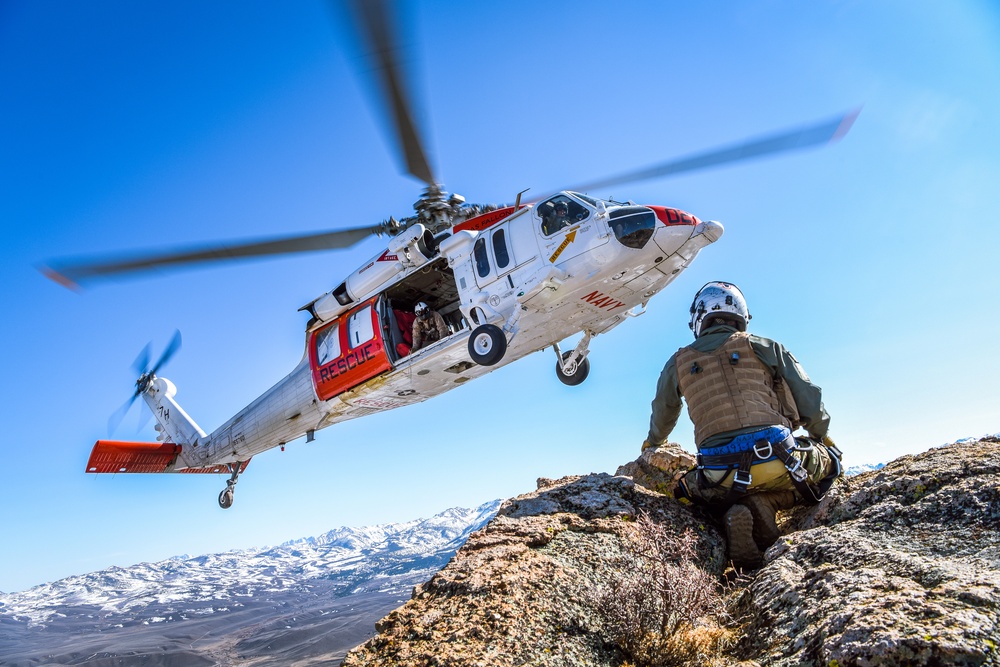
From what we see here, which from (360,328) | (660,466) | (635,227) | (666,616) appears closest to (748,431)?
(666,616)

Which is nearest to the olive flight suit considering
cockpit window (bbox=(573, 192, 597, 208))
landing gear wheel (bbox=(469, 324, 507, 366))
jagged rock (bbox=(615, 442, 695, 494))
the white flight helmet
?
the white flight helmet

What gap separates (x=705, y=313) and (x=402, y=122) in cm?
551

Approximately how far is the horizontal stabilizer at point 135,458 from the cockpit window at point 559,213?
41.7 ft

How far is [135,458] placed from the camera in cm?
1705

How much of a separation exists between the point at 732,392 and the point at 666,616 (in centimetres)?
221

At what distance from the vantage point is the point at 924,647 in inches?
77.0

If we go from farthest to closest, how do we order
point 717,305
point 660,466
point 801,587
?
point 660,466, point 717,305, point 801,587

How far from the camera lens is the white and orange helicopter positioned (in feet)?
34.7

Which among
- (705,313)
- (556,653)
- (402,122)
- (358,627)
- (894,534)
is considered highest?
(402,122)

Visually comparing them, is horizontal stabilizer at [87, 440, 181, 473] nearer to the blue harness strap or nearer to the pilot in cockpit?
the pilot in cockpit

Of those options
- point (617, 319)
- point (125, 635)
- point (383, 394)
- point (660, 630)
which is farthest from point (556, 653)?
point (125, 635)

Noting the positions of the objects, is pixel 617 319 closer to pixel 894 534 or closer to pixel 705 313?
pixel 705 313

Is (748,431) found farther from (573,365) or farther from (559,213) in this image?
(573,365)

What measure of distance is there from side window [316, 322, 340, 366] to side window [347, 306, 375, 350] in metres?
0.50
